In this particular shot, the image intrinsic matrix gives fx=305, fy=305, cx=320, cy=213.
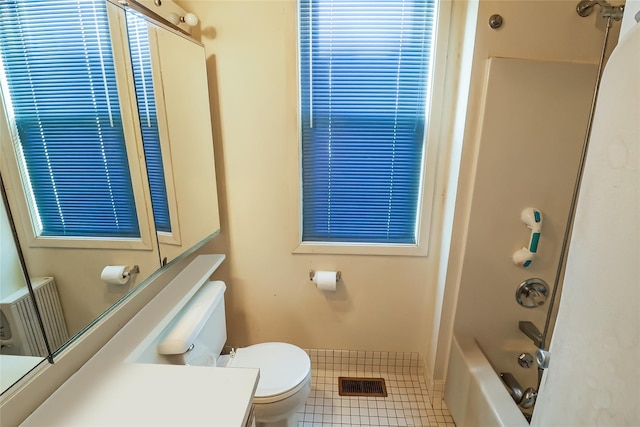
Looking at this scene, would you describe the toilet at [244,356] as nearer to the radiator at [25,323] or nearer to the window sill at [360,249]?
the radiator at [25,323]

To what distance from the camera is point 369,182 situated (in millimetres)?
1775

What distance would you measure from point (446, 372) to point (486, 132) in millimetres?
1354

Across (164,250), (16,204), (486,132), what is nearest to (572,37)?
(486,132)

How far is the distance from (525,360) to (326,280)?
114cm

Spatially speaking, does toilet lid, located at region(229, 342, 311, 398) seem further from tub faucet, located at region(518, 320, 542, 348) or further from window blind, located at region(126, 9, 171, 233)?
tub faucet, located at region(518, 320, 542, 348)

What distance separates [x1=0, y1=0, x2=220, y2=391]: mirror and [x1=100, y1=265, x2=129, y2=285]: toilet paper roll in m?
0.02

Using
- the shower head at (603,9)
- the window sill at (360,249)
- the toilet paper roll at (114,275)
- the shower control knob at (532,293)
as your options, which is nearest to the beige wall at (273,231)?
the window sill at (360,249)

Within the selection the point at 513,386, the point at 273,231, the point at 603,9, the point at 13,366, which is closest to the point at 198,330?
the point at 13,366

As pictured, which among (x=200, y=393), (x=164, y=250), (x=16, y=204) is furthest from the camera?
(x=164, y=250)

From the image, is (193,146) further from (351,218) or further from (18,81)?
(351,218)

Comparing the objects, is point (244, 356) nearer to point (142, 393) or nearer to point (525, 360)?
point (142, 393)

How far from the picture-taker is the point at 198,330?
1262mm

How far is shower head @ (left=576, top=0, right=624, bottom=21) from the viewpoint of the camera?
49.3 inches

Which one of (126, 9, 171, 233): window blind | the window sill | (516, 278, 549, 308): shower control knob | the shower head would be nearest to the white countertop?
(126, 9, 171, 233): window blind
